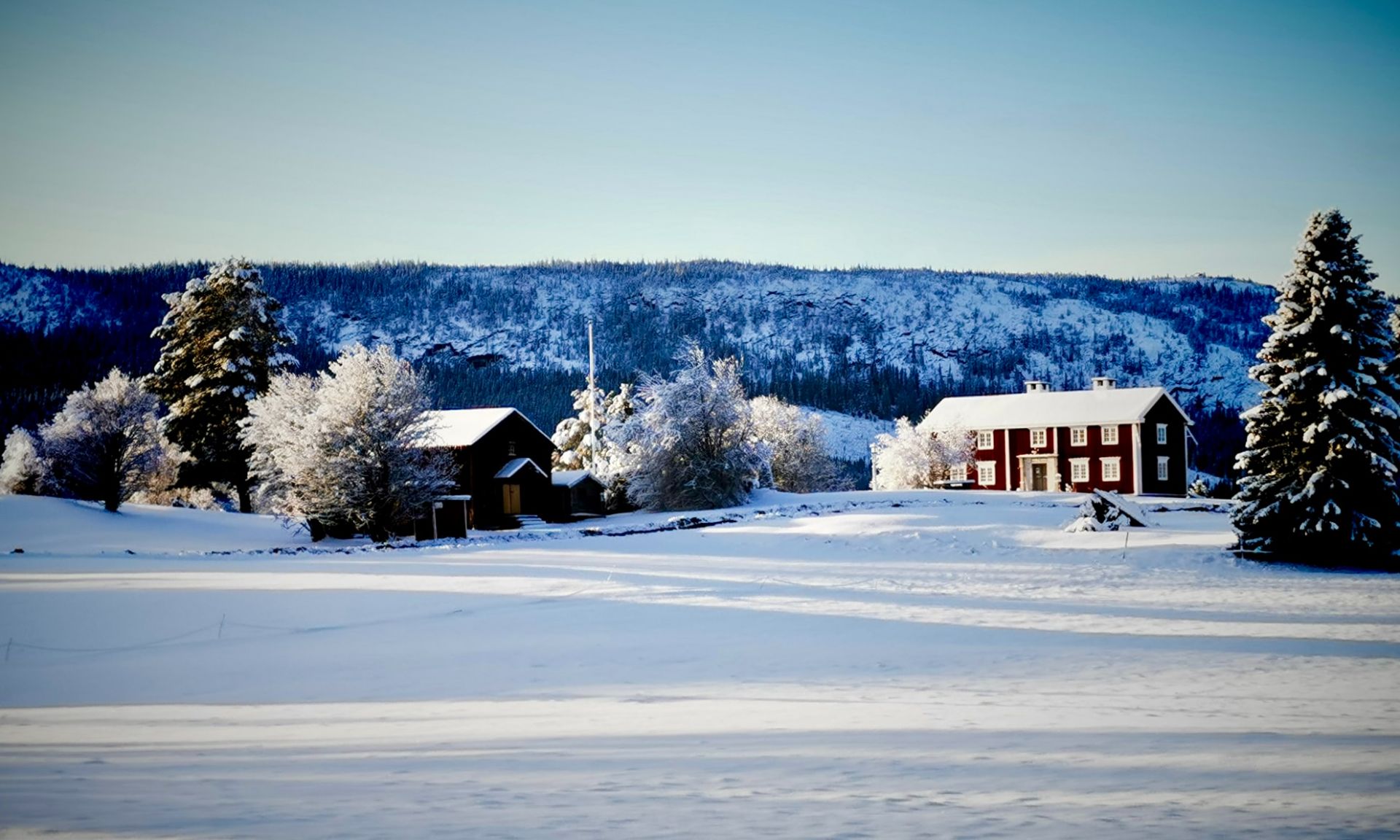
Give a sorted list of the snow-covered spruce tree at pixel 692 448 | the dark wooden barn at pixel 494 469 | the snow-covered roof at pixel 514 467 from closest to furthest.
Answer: the dark wooden barn at pixel 494 469, the snow-covered roof at pixel 514 467, the snow-covered spruce tree at pixel 692 448

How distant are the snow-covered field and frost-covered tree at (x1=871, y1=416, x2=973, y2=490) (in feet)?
144

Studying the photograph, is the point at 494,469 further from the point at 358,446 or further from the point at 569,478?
the point at 358,446

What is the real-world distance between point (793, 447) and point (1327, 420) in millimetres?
54507

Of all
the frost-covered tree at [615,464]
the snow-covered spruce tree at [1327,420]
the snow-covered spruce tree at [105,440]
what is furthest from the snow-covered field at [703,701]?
the frost-covered tree at [615,464]

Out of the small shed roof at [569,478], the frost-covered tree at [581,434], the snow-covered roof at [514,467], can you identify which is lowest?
the small shed roof at [569,478]

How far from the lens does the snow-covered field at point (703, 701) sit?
776cm

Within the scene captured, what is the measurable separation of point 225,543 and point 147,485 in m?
30.5

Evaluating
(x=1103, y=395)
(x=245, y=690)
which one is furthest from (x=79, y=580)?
(x=1103, y=395)

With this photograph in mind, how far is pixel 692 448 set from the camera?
55.0m

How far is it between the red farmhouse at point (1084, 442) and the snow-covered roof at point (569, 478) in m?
29.6

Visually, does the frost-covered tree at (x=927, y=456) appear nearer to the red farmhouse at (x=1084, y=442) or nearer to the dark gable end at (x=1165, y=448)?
the red farmhouse at (x=1084, y=442)

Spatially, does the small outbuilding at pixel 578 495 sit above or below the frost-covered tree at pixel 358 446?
below

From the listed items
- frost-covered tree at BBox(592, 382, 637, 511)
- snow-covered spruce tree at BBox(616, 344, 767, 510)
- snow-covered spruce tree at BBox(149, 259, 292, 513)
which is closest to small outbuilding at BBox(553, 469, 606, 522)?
frost-covered tree at BBox(592, 382, 637, 511)

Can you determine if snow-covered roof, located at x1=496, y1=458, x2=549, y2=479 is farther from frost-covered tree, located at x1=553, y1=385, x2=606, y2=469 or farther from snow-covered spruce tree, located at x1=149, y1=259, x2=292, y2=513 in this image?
snow-covered spruce tree, located at x1=149, y1=259, x2=292, y2=513
